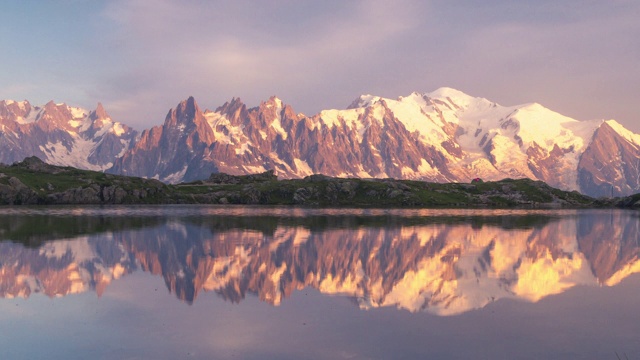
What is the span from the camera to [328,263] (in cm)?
6225

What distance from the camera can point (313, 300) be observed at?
44.2m

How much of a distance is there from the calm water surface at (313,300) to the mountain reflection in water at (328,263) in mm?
237

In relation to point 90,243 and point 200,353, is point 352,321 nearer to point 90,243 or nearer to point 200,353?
point 200,353

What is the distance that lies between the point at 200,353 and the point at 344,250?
142 ft

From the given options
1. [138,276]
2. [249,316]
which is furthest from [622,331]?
[138,276]

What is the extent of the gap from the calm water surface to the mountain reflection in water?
237 millimetres

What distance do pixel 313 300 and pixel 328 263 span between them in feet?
59.5

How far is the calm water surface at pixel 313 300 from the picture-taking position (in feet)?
106

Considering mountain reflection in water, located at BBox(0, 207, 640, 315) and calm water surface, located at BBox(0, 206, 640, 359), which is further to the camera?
mountain reflection in water, located at BBox(0, 207, 640, 315)

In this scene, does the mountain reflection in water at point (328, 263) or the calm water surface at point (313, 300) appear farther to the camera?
the mountain reflection in water at point (328, 263)

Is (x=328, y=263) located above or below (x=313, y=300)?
above

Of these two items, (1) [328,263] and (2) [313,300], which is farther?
(1) [328,263]

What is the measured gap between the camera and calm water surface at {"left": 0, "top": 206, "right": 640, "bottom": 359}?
32.2 metres

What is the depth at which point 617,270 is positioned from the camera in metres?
62.0
